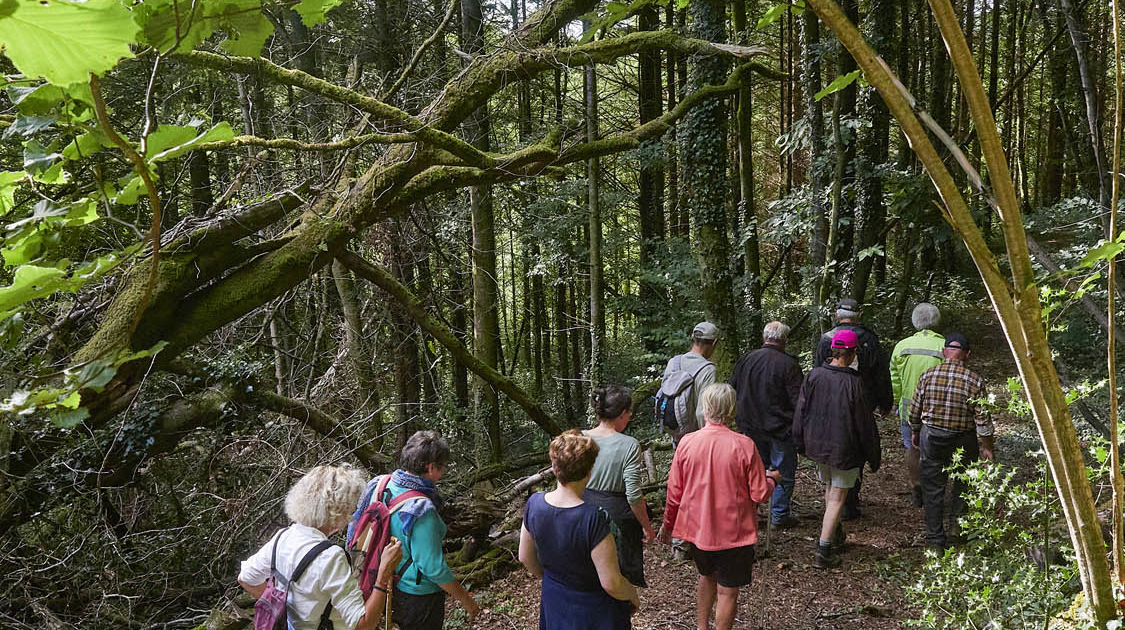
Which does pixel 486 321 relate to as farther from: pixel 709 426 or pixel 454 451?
pixel 709 426

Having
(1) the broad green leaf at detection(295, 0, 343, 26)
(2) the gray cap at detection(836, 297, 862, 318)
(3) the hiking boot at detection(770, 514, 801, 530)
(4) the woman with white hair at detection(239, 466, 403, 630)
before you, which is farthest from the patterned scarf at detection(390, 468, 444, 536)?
(2) the gray cap at detection(836, 297, 862, 318)

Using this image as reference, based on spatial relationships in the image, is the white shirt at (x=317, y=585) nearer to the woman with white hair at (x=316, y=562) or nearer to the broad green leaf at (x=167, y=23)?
the woman with white hair at (x=316, y=562)

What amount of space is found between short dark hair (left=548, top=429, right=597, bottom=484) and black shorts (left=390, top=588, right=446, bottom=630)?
99 cm

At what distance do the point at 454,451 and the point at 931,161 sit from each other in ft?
28.4

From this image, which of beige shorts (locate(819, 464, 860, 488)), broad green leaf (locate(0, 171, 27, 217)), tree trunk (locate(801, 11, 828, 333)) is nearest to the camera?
broad green leaf (locate(0, 171, 27, 217))

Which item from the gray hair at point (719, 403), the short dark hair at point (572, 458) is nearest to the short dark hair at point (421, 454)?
the short dark hair at point (572, 458)

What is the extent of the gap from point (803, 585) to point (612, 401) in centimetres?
251

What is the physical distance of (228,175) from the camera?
8812 millimetres

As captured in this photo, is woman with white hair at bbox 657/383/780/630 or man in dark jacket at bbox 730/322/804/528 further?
man in dark jacket at bbox 730/322/804/528

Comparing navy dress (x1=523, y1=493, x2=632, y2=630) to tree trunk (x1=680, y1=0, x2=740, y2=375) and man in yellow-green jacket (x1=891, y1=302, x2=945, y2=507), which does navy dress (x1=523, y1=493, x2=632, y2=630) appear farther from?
tree trunk (x1=680, y1=0, x2=740, y2=375)

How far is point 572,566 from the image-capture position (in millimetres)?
3330

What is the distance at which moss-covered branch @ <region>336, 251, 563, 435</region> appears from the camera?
6359 mm

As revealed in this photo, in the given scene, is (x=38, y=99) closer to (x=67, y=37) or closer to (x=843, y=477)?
(x=67, y=37)

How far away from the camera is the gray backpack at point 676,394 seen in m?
5.69
